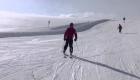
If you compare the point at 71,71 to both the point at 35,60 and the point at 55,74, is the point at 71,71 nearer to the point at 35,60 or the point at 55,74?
the point at 55,74

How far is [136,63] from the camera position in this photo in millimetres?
12680

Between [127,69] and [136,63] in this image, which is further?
[136,63]

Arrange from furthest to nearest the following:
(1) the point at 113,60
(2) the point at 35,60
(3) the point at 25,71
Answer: (1) the point at 113,60 → (2) the point at 35,60 → (3) the point at 25,71

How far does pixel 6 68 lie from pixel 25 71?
966 millimetres

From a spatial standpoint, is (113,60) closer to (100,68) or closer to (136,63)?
(136,63)

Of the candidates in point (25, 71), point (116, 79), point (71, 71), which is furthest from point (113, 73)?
point (25, 71)

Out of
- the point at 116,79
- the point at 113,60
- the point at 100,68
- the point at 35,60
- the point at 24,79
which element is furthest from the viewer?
the point at 113,60

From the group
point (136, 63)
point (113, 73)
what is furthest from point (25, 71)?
point (136, 63)

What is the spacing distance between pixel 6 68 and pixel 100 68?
3.83 m

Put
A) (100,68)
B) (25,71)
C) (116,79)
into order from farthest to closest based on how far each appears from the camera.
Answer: (100,68), (25,71), (116,79)

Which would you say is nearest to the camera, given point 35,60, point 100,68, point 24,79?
point 24,79

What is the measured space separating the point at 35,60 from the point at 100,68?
3.16m

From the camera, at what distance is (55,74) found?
973 cm

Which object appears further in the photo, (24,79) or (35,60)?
(35,60)
